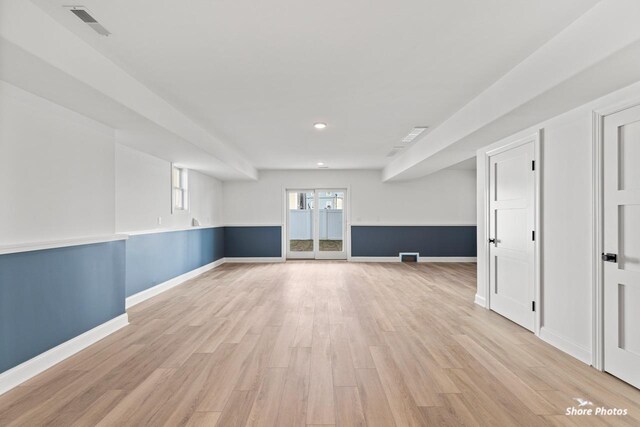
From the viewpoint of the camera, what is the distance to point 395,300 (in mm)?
5344

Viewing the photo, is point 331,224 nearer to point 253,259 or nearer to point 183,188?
point 253,259

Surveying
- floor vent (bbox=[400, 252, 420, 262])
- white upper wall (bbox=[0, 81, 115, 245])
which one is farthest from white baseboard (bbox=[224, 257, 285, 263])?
white upper wall (bbox=[0, 81, 115, 245])

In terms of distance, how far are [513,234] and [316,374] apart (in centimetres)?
292

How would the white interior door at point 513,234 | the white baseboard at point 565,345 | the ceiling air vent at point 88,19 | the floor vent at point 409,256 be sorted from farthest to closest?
the floor vent at point 409,256 < the white interior door at point 513,234 < the white baseboard at point 565,345 < the ceiling air vent at point 88,19

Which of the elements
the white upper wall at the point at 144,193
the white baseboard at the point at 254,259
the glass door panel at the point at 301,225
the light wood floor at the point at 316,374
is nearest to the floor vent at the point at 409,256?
the glass door panel at the point at 301,225

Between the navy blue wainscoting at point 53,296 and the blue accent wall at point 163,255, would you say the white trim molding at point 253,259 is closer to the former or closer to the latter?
the blue accent wall at point 163,255

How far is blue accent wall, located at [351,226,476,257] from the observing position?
9.76 m

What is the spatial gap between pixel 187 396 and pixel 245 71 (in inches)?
104

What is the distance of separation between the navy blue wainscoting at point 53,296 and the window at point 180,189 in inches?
120

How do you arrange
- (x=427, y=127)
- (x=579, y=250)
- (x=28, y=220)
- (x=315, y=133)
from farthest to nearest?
(x=315, y=133) < (x=427, y=127) < (x=579, y=250) < (x=28, y=220)

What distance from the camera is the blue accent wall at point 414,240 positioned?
976 centimetres

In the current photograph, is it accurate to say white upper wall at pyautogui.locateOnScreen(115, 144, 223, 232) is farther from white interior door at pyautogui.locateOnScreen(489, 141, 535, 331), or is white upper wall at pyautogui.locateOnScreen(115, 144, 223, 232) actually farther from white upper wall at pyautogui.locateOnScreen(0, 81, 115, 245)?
white interior door at pyautogui.locateOnScreen(489, 141, 535, 331)

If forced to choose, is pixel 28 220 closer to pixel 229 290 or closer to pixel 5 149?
pixel 5 149

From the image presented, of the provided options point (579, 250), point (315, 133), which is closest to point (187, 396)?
point (579, 250)
